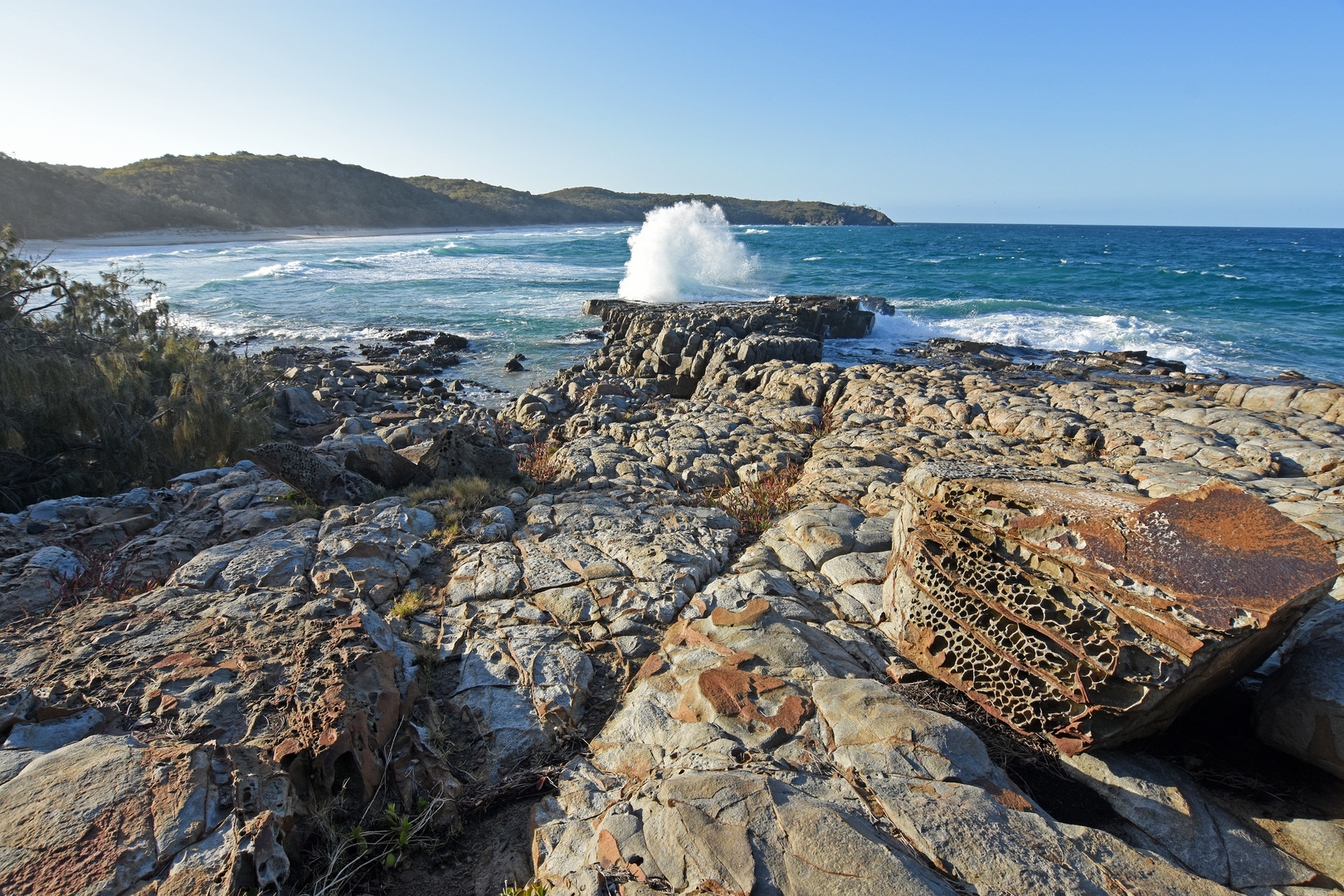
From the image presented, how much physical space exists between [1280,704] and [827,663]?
7.79 feet

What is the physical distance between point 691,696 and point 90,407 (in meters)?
10.0

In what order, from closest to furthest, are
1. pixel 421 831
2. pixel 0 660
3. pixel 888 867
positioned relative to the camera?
1. pixel 888 867
2. pixel 421 831
3. pixel 0 660

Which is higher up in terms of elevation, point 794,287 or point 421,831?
point 794,287

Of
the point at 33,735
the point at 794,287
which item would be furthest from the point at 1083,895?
the point at 794,287

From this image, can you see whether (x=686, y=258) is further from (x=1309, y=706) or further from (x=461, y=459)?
(x=1309, y=706)

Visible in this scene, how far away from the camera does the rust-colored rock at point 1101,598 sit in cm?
312

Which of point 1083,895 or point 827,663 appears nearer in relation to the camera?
point 1083,895

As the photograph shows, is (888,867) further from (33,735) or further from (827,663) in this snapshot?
(33,735)

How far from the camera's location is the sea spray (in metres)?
37.0

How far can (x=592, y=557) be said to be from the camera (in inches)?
231

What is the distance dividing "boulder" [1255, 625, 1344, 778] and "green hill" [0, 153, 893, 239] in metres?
64.7

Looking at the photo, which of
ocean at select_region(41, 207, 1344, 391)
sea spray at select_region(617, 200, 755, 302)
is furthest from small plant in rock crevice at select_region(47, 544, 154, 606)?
sea spray at select_region(617, 200, 755, 302)

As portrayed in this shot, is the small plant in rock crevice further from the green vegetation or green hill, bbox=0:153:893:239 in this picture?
green hill, bbox=0:153:893:239

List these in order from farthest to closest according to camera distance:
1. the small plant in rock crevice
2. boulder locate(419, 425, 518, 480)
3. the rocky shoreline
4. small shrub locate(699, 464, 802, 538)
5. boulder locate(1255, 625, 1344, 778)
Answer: boulder locate(419, 425, 518, 480)
small shrub locate(699, 464, 802, 538)
the small plant in rock crevice
boulder locate(1255, 625, 1344, 778)
the rocky shoreline
